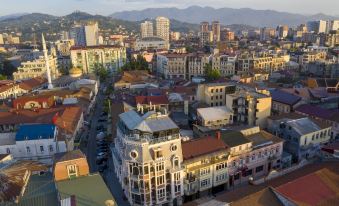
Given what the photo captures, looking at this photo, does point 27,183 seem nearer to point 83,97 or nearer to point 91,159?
point 91,159

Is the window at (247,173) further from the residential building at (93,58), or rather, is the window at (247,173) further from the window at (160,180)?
the residential building at (93,58)

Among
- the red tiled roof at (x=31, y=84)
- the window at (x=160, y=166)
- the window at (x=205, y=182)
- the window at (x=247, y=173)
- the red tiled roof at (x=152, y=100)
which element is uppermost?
the red tiled roof at (x=152, y=100)

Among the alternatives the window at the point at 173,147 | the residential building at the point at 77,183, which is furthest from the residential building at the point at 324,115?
the residential building at the point at 77,183

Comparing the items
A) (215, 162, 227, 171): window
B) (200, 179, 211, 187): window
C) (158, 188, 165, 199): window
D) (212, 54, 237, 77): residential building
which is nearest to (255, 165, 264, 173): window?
(215, 162, 227, 171): window

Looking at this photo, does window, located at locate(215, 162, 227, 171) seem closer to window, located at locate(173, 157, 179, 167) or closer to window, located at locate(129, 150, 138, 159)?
window, located at locate(173, 157, 179, 167)

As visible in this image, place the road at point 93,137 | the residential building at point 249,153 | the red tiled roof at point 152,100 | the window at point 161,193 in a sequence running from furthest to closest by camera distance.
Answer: the red tiled roof at point 152,100, the road at point 93,137, the residential building at point 249,153, the window at point 161,193

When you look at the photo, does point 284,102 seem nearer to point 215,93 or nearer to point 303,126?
point 215,93
